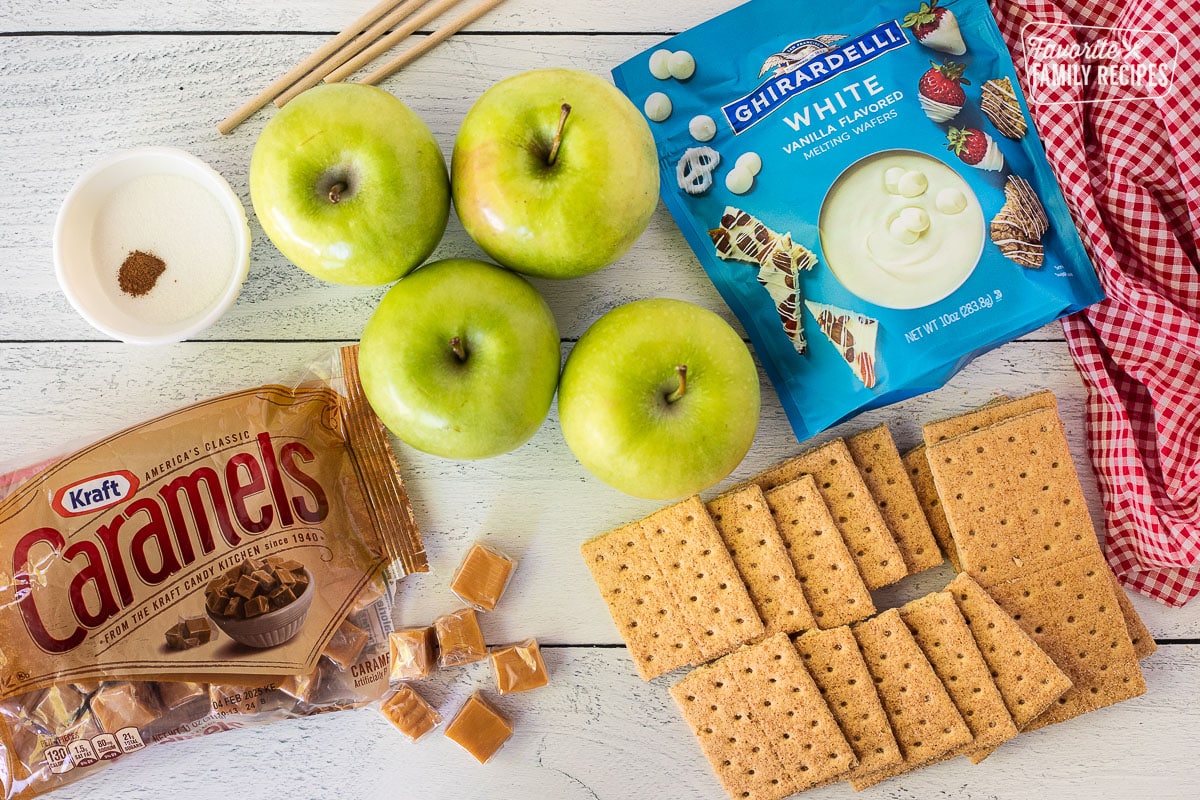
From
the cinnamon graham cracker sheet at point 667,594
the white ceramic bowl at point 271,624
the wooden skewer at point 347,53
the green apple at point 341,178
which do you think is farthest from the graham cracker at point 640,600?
the wooden skewer at point 347,53

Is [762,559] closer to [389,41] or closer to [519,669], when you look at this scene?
[519,669]

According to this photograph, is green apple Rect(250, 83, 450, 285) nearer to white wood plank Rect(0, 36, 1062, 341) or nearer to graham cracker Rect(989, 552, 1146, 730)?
white wood plank Rect(0, 36, 1062, 341)

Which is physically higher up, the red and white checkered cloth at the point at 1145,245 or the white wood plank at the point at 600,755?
the red and white checkered cloth at the point at 1145,245

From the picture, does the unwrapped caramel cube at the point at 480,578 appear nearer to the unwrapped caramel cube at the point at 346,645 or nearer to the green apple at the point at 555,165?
the unwrapped caramel cube at the point at 346,645

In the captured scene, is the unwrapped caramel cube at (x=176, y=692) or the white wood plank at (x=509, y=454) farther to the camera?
the white wood plank at (x=509, y=454)

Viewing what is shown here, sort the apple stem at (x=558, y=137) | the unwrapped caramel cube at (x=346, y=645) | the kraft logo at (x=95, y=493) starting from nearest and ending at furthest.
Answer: the apple stem at (x=558, y=137) → the kraft logo at (x=95, y=493) → the unwrapped caramel cube at (x=346, y=645)

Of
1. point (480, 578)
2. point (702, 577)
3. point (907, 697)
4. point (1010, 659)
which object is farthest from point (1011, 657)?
point (480, 578)

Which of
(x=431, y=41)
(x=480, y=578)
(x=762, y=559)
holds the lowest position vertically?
(x=762, y=559)
